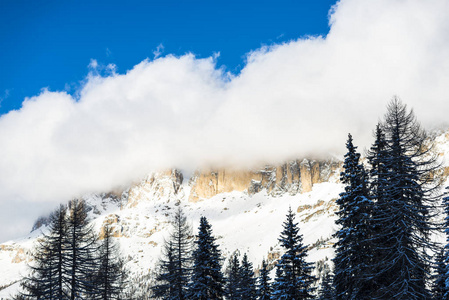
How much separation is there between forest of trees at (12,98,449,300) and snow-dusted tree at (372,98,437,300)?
54 millimetres

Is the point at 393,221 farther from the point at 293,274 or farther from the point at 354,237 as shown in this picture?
the point at 293,274

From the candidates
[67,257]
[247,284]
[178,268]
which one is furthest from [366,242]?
[247,284]

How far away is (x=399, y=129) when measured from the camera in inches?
819

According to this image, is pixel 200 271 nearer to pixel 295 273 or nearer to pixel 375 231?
pixel 295 273

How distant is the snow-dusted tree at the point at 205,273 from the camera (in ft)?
98.3

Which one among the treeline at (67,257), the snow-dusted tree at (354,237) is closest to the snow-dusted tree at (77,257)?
the treeline at (67,257)

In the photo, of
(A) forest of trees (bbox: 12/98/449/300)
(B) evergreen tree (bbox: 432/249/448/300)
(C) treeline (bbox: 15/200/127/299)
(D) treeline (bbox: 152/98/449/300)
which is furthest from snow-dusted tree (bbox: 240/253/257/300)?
(C) treeline (bbox: 15/200/127/299)

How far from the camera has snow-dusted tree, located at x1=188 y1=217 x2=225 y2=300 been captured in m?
30.0

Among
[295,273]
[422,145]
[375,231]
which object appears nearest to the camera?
[422,145]

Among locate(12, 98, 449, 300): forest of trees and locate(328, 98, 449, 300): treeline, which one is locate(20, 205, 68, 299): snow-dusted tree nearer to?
locate(12, 98, 449, 300): forest of trees

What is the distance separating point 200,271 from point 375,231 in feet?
50.5

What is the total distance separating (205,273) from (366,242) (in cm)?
1477

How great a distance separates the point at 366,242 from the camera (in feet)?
71.5

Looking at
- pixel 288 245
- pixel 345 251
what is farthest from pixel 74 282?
pixel 345 251
